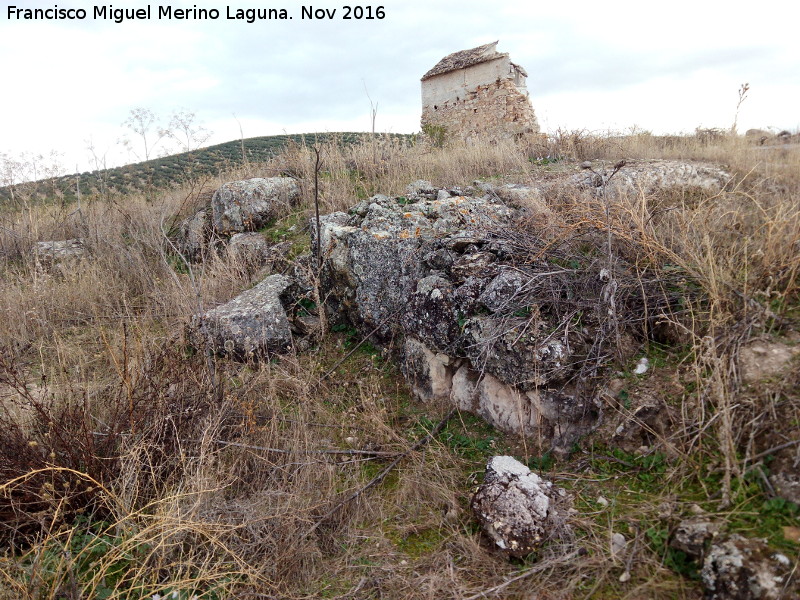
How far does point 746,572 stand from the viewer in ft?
5.84

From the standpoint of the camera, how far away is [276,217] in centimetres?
666

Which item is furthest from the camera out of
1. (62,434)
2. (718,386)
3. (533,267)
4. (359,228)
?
(359,228)

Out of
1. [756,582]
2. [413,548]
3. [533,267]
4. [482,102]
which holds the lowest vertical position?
[413,548]

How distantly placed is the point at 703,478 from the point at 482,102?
14.4 metres

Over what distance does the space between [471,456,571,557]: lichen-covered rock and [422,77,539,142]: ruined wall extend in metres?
12.1

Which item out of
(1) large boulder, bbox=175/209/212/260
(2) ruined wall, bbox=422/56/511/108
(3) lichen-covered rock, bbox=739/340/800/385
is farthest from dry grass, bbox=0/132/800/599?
(2) ruined wall, bbox=422/56/511/108

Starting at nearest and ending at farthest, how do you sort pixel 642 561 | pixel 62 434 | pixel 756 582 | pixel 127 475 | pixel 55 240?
pixel 756 582 → pixel 642 561 → pixel 127 475 → pixel 62 434 → pixel 55 240

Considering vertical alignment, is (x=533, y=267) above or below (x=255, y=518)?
above

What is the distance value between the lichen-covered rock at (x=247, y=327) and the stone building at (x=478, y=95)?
31.9ft

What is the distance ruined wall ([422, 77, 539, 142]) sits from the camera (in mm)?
14163

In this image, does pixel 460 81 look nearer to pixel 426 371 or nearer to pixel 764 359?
pixel 426 371

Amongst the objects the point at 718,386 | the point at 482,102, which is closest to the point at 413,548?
the point at 718,386

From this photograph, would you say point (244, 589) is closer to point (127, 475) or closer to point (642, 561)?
point (127, 475)

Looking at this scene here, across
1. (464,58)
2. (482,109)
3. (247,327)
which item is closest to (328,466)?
(247,327)
